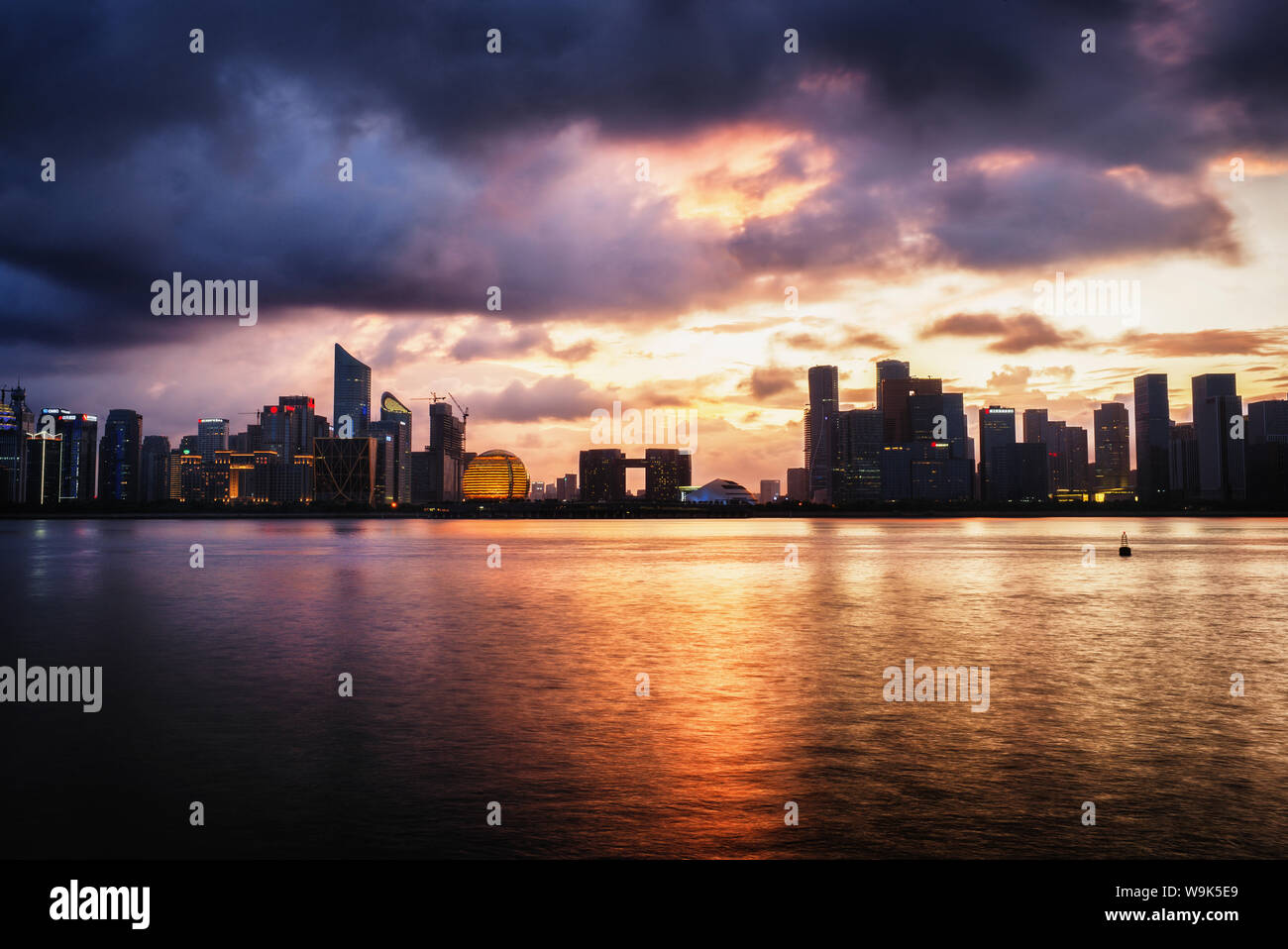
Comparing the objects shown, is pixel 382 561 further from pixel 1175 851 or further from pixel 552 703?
pixel 1175 851

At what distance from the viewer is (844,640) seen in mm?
35250

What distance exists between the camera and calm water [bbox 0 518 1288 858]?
13195mm

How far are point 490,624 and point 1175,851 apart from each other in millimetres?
33027

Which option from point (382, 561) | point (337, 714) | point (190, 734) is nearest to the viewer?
point (190, 734)

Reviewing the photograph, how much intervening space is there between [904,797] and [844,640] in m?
20.9

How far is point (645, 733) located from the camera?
19.7 meters

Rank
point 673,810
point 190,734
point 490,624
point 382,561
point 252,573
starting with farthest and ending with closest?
point 382,561, point 252,573, point 490,624, point 190,734, point 673,810

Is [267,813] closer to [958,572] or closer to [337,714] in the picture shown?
[337,714]

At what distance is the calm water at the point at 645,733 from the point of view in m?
13.2

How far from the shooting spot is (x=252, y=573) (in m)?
74.2

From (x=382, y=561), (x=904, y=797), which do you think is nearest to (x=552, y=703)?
(x=904, y=797)
